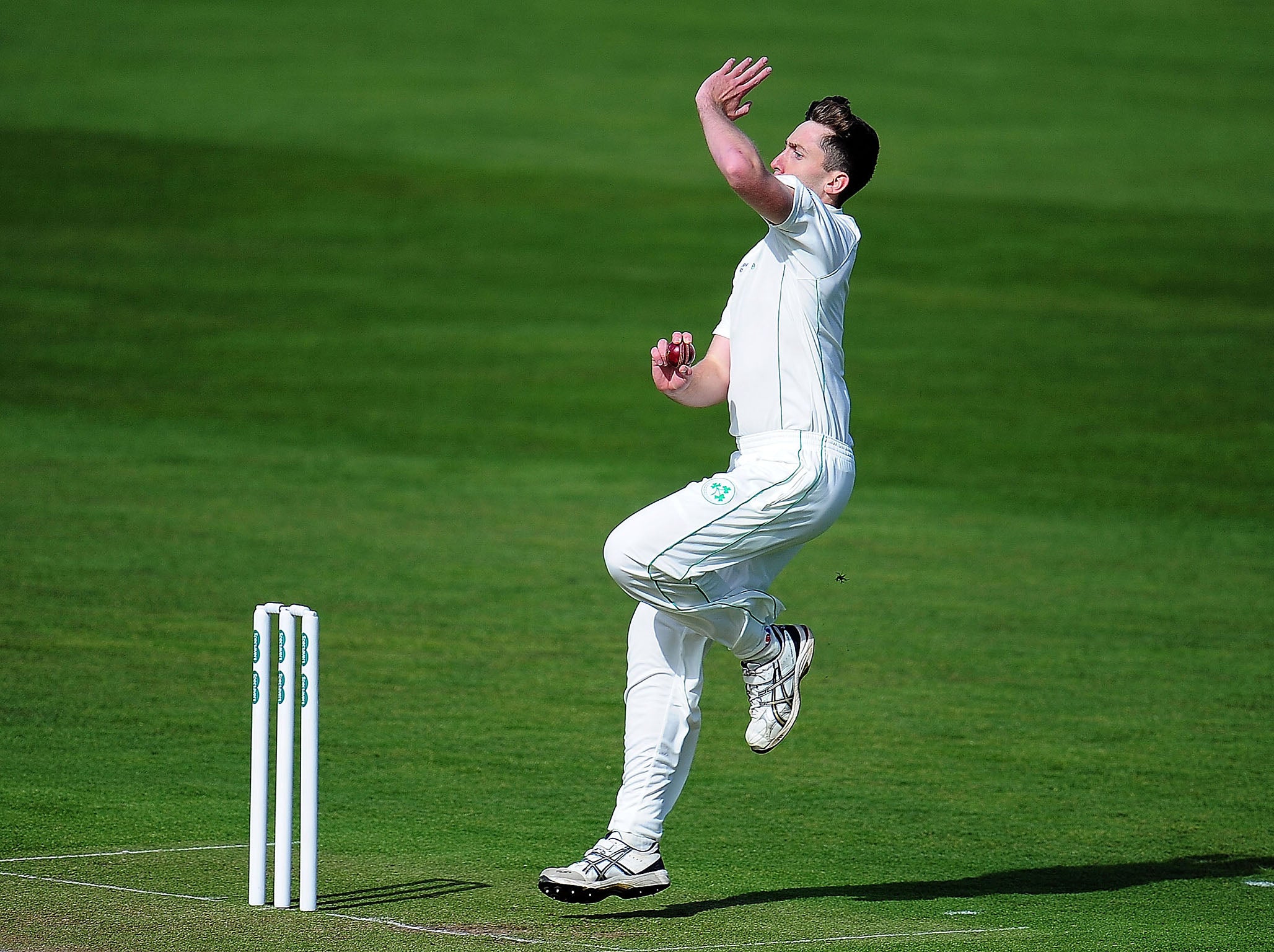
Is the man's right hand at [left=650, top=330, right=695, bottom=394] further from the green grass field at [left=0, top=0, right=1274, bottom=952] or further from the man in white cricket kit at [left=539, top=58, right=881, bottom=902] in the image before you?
the green grass field at [left=0, top=0, right=1274, bottom=952]

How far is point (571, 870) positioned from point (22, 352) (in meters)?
12.8

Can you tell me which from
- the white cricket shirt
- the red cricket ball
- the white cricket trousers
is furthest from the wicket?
the white cricket shirt

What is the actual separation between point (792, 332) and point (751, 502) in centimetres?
48

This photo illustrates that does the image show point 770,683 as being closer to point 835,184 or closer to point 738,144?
point 835,184

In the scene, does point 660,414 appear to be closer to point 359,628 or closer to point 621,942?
point 359,628

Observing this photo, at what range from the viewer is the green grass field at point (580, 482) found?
5848 mm

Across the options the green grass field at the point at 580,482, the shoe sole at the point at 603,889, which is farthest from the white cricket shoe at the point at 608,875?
the green grass field at the point at 580,482

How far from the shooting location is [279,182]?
24000 mm

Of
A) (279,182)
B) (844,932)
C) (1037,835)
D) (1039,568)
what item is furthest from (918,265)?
(844,932)

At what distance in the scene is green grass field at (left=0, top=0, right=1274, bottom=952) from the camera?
585 centimetres

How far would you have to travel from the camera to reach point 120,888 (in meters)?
5.22

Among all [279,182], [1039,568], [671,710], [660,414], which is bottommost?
[671,710]

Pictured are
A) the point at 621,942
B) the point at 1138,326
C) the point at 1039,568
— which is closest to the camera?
the point at 621,942

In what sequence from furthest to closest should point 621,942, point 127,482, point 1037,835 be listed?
1. point 127,482
2. point 1037,835
3. point 621,942
